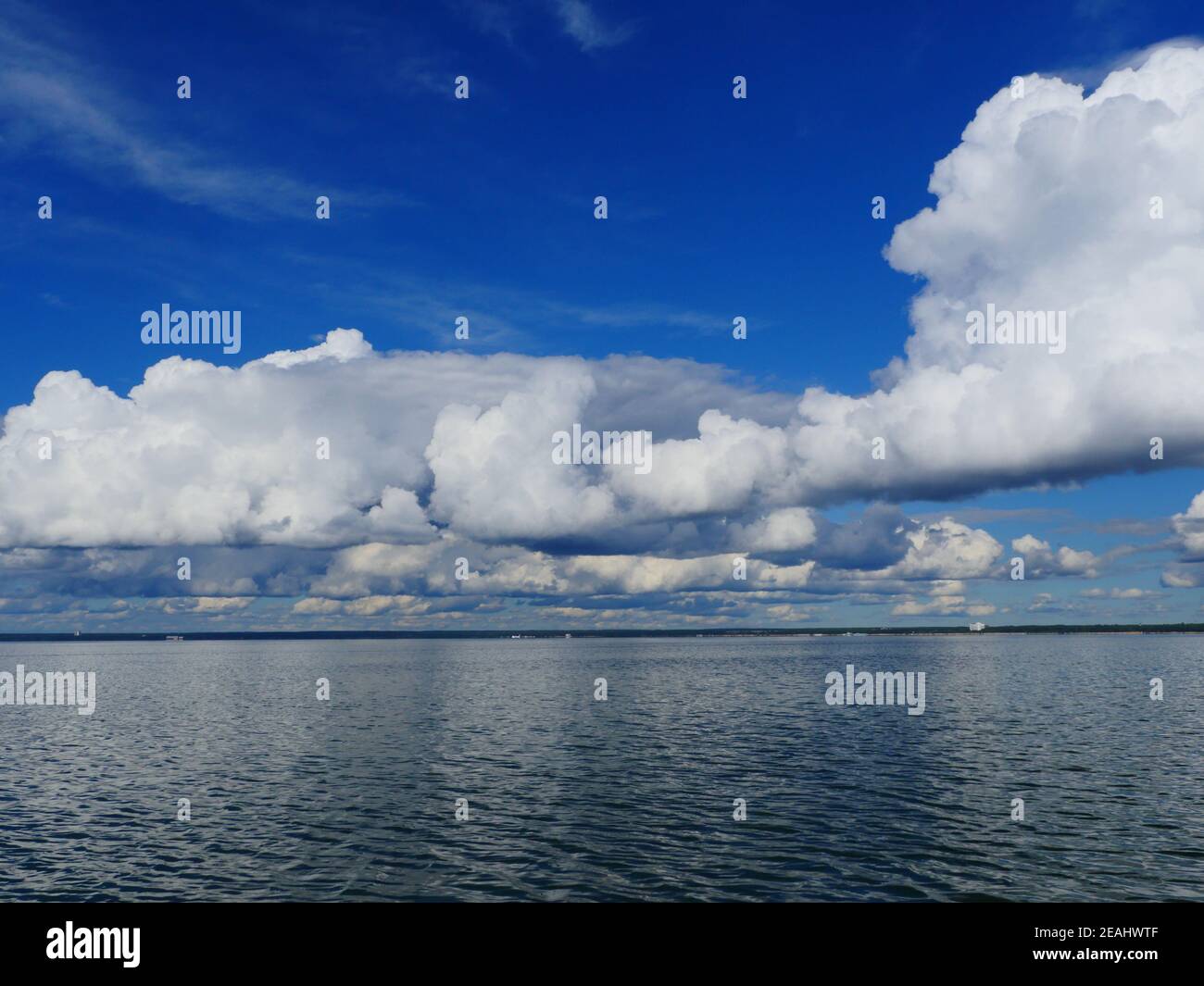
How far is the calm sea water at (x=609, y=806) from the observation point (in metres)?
40.2

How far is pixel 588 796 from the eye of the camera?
58.6 m

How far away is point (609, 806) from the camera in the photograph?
5531 centimetres

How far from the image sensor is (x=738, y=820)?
50562 millimetres

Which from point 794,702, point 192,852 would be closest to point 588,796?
point 192,852

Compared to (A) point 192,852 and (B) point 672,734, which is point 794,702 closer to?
(B) point 672,734

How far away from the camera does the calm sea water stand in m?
40.2
